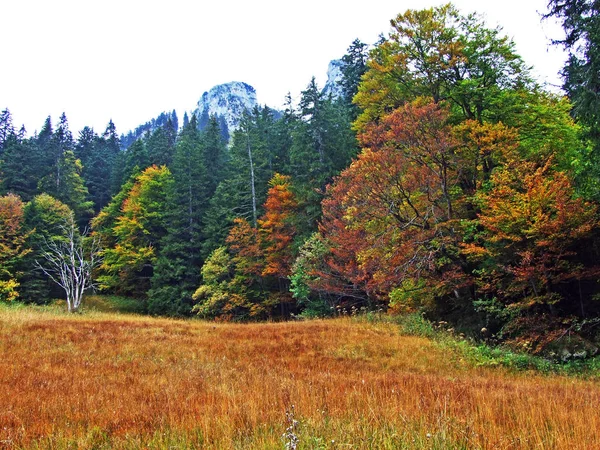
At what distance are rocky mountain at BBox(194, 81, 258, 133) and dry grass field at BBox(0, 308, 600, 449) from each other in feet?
517

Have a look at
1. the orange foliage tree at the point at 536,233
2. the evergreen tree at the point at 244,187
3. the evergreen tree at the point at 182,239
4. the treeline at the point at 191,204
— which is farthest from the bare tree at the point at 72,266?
the orange foliage tree at the point at 536,233

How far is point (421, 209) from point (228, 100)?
161963 millimetres

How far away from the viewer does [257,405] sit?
4828mm

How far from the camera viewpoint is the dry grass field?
146 inches

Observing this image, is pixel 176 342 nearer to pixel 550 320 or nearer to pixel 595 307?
pixel 550 320

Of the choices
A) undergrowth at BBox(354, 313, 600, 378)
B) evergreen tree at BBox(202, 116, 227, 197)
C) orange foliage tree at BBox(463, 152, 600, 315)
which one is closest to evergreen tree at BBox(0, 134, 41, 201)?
evergreen tree at BBox(202, 116, 227, 197)

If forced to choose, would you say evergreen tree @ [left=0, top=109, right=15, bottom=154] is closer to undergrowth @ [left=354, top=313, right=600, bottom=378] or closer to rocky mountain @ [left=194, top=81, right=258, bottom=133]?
undergrowth @ [left=354, top=313, right=600, bottom=378]

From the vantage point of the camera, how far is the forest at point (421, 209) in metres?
12.4

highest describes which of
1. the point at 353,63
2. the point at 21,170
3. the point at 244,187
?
the point at 353,63

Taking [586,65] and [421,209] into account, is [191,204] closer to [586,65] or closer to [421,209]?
[421,209]

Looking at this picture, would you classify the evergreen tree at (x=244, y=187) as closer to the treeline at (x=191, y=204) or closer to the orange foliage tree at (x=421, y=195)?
the treeline at (x=191, y=204)

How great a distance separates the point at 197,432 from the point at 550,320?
13976 millimetres

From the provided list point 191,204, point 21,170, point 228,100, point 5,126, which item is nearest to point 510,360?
point 191,204

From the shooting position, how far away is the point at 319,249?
81.1 ft
